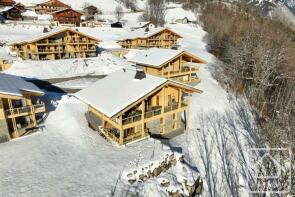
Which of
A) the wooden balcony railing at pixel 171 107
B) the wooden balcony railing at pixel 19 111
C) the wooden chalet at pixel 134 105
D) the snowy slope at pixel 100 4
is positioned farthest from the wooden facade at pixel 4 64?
the snowy slope at pixel 100 4

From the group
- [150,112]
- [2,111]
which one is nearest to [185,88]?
[150,112]

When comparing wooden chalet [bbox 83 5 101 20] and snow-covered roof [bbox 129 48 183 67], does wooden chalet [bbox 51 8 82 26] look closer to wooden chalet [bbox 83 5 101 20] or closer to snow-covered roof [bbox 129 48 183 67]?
wooden chalet [bbox 83 5 101 20]

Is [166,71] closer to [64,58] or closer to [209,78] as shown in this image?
[209,78]

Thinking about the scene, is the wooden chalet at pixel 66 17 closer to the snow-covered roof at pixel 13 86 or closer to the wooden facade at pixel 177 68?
the wooden facade at pixel 177 68

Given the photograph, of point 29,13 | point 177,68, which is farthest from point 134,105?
point 29,13

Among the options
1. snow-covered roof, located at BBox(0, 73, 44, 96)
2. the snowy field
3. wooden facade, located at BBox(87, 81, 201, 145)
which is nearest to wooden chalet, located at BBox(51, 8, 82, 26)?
the snowy field

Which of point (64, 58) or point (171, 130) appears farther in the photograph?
point (64, 58)
